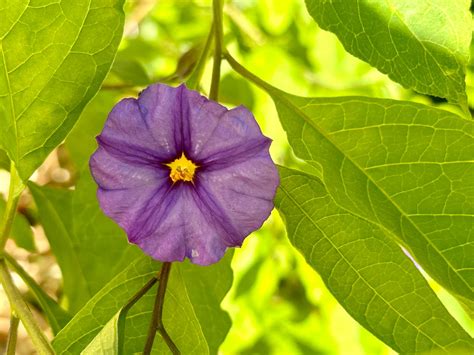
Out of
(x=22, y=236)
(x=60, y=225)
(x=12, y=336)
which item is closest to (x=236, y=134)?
(x=12, y=336)

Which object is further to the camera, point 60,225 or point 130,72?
point 130,72

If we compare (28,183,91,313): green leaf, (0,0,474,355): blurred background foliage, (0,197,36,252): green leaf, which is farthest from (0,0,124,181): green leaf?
(0,0,474,355): blurred background foliage

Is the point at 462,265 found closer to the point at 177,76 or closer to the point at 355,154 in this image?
the point at 355,154

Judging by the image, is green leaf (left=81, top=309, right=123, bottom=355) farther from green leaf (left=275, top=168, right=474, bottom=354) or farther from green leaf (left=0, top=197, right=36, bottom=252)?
green leaf (left=0, top=197, right=36, bottom=252)

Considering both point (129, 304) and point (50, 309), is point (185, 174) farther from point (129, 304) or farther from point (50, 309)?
point (50, 309)

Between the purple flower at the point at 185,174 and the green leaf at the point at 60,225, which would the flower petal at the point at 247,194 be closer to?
the purple flower at the point at 185,174

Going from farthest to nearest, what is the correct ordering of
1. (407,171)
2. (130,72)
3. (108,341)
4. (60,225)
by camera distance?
(130,72), (60,225), (407,171), (108,341)
